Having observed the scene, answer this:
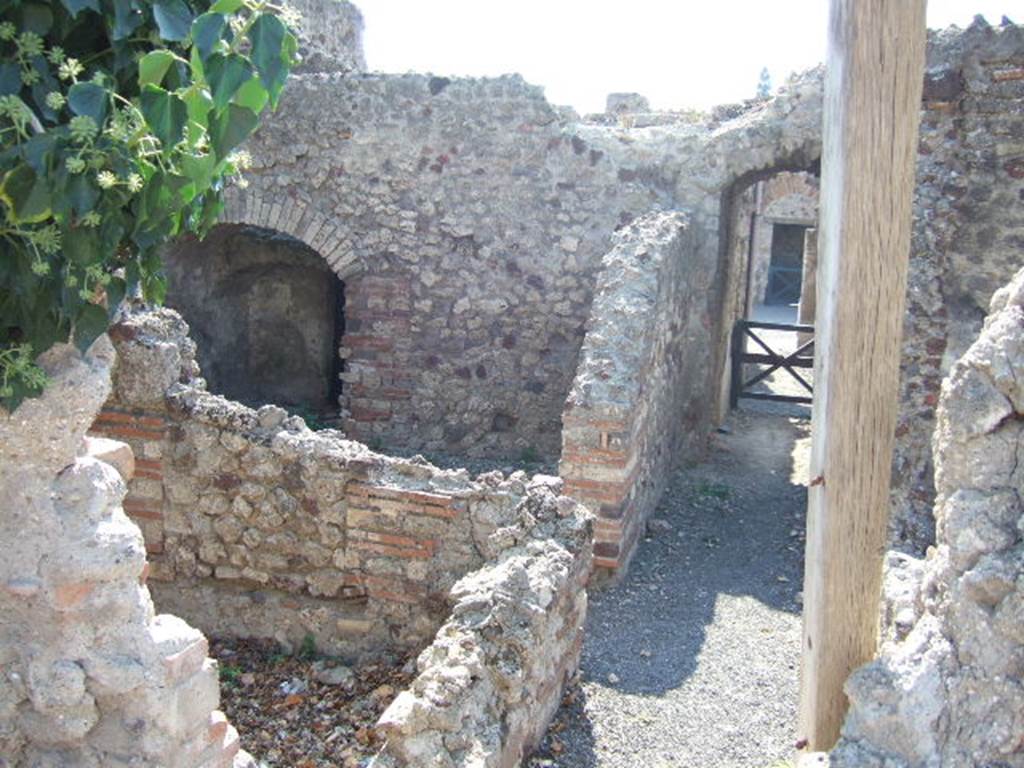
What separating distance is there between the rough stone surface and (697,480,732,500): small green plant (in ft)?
11.0

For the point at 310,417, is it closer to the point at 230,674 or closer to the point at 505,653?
the point at 230,674

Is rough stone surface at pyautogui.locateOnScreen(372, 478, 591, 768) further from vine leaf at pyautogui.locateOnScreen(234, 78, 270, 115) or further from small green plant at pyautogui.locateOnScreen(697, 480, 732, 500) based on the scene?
small green plant at pyautogui.locateOnScreen(697, 480, 732, 500)

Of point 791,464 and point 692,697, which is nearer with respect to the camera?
point 692,697

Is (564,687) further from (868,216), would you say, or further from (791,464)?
(791,464)

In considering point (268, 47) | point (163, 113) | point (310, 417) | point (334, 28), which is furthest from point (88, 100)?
point (334, 28)

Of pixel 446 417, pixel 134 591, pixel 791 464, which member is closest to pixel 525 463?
pixel 446 417

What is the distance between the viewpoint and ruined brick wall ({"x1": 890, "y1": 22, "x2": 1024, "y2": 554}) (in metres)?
5.96

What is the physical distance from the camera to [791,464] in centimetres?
916

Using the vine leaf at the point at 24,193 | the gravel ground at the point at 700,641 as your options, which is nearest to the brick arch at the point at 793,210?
the gravel ground at the point at 700,641

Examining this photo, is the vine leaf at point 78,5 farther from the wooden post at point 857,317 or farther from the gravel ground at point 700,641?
the gravel ground at point 700,641

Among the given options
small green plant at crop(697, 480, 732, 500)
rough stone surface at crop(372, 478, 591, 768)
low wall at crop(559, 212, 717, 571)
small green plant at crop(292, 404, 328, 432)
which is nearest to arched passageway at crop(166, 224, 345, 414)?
small green plant at crop(292, 404, 328, 432)

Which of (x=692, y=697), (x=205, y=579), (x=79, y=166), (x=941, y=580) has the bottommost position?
(x=692, y=697)

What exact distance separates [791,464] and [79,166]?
771cm

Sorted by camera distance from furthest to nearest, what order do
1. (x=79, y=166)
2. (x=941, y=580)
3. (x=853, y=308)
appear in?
(x=853, y=308) < (x=941, y=580) < (x=79, y=166)
